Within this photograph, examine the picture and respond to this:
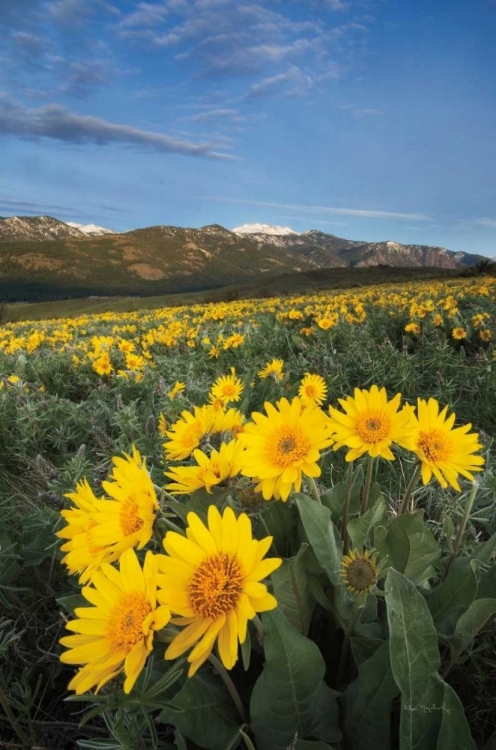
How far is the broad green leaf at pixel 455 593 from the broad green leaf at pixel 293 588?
0.32 meters

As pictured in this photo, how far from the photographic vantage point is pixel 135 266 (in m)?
198

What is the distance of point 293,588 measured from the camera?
1.06 metres

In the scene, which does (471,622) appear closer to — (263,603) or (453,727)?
(453,727)

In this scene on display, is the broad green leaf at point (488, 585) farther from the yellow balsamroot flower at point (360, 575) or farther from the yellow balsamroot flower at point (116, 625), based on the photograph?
the yellow balsamroot flower at point (116, 625)

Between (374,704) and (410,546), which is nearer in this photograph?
(374,704)

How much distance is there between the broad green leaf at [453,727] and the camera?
32.0 inches

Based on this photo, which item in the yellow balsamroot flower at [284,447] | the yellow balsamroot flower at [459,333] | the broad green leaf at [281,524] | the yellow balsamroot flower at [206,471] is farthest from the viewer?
the yellow balsamroot flower at [459,333]

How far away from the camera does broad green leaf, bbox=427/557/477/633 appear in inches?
42.4

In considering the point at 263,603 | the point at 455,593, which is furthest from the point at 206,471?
the point at 455,593

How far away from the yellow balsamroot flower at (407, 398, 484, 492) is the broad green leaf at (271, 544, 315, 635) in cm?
36

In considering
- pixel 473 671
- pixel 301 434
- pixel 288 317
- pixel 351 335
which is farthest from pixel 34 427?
pixel 288 317

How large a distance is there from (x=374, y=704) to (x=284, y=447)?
521 millimetres

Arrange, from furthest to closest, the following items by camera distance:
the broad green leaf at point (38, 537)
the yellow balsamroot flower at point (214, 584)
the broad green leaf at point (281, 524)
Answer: the broad green leaf at point (38, 537), the broad green leaf at point (281, 524), the yellow balsamroot flower at point (214, 584)

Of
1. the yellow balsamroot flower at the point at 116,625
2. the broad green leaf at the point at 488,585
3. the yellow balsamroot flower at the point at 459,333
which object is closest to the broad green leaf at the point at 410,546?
the broad green leaf at the point at 488,585
